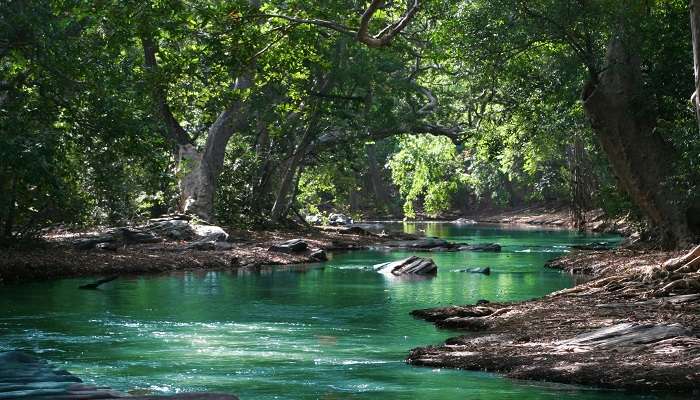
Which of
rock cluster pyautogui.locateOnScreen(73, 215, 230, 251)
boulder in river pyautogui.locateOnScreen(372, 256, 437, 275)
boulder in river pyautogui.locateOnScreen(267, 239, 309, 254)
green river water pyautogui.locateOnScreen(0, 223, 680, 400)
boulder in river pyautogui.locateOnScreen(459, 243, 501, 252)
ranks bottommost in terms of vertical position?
green river water pyautogui.locateOnScreen(0, 223, 680, 400)

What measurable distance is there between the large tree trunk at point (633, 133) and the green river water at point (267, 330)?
9.29 feet

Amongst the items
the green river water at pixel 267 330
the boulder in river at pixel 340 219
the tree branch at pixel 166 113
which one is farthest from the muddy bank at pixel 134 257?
the boulder in river at pixel 340 219

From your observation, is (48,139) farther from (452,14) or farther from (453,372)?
(453,372)

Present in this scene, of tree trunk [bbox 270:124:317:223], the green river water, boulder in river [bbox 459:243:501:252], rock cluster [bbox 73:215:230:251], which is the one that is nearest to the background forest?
tree trunk [bbox 270:124:317:223]

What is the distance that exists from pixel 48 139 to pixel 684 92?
14.4m

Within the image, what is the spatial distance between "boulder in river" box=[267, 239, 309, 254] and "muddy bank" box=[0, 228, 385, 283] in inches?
7.0

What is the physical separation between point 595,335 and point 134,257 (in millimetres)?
16914

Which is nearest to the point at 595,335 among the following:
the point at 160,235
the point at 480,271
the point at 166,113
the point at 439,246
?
the point at 480,271

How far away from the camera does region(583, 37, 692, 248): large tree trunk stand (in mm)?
23016

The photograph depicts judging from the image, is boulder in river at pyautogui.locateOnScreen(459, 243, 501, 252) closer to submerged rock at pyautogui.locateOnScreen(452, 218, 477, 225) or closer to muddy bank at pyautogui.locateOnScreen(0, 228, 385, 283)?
muddy bank at pyautogui.locateOnScreen(0, 228, 385, 283)

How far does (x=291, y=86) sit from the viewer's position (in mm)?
28172

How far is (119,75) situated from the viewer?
834 inches

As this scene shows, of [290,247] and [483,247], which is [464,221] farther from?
[290,247]

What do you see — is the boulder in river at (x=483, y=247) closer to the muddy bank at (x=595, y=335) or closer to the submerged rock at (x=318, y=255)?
the submerged rock at (x=318, y=255)
